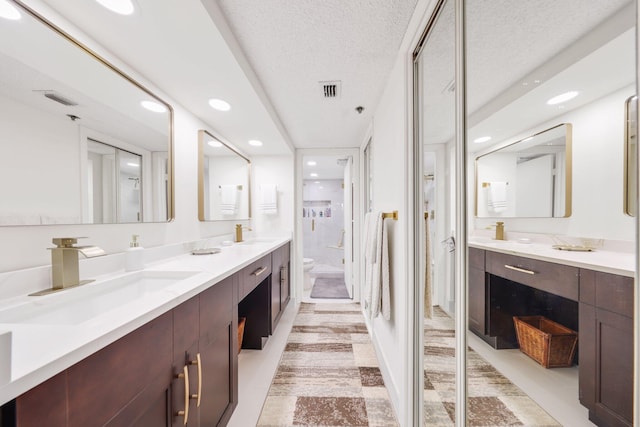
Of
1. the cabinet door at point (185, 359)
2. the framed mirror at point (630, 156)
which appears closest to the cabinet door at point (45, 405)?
the cabinet door at point (185, 359)

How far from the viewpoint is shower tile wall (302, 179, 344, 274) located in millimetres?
5816

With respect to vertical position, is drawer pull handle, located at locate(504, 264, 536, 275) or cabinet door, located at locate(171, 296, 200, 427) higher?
drawer pull handle, located at locate(504, 264, 536, 275)

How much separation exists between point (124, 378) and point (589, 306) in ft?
3.27

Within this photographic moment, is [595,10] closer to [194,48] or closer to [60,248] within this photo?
[194,48]

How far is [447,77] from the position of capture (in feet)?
3.15

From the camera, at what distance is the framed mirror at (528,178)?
464 millimetres

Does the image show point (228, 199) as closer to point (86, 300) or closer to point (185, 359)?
point (86, 300)

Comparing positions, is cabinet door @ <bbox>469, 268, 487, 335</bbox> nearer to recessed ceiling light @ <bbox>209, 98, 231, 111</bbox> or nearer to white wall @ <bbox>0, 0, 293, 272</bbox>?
white wall @ <bbox>0, 0, 293, 272</bbox>

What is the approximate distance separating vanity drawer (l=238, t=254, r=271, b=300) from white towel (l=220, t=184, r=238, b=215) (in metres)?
0.81

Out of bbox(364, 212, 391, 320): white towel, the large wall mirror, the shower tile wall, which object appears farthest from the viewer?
the shower tile wall

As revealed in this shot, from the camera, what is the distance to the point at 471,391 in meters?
0.77

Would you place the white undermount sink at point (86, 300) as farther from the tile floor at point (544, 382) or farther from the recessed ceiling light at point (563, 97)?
the recessed ceiling light at point (563, 97)

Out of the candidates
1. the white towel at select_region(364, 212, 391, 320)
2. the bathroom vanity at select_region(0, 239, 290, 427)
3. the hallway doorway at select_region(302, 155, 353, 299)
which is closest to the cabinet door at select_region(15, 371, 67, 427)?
the bathroom vanity at select_region(0, 239, 290, 427)

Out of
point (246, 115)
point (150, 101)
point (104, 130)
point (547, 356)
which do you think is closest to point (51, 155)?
point (104, 130)
